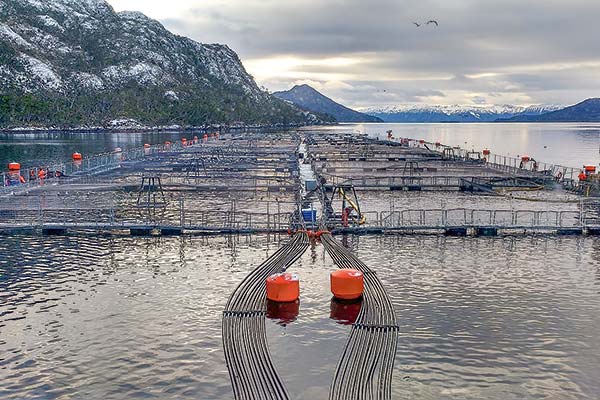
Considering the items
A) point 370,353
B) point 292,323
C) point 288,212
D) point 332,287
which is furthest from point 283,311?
point 288,212

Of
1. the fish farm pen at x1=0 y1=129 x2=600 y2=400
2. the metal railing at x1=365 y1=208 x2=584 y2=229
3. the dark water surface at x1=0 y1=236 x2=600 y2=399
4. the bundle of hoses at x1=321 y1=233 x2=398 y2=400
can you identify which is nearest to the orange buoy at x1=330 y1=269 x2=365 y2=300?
the fish farm pen at x1=0 y1=129 x2=600 y2=400

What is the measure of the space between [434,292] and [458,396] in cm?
1411

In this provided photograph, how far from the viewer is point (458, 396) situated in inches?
945

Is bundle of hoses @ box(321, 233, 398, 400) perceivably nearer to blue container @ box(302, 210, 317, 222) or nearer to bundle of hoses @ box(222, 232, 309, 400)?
bundle of hoses @ box(222, 232, 309, 400)

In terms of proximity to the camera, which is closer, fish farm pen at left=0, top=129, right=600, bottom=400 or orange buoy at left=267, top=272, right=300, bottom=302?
fish farm pen at left=0, top=129, right=600, bottom=400

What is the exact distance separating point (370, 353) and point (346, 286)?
26.8 feet

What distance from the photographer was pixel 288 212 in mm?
63156

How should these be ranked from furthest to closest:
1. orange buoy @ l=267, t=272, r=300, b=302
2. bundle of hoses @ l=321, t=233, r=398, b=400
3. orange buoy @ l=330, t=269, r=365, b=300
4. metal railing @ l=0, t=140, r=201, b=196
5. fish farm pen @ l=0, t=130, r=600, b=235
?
1. metal railing @ l=0, t=140, r=201, b=196
2. fish farm pen @ l=0, t=130, r=600, b=235
3. orange buoy @ l=330, t=269, r=365, b=300
4. orange buoy @ l=267, t=272, r=300, b=302
5. bundle of hoses @ l=321, t=233, r=398, b=400

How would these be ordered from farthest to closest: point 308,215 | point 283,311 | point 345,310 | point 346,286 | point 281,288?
point 308,215, point 346,286, point 281,288, point 345,310, point 283,311

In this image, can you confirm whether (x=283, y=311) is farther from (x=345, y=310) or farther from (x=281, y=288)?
(x=345, y=310)

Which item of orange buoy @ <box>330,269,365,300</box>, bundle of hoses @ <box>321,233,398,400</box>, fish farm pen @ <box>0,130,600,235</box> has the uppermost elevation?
fish farm pen @ <box>0,130,600,235</box>

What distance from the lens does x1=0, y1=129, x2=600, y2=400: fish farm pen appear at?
1094 inches

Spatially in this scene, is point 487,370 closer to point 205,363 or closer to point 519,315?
point 519,315

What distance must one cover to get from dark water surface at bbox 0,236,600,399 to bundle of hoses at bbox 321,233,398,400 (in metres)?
0.68
